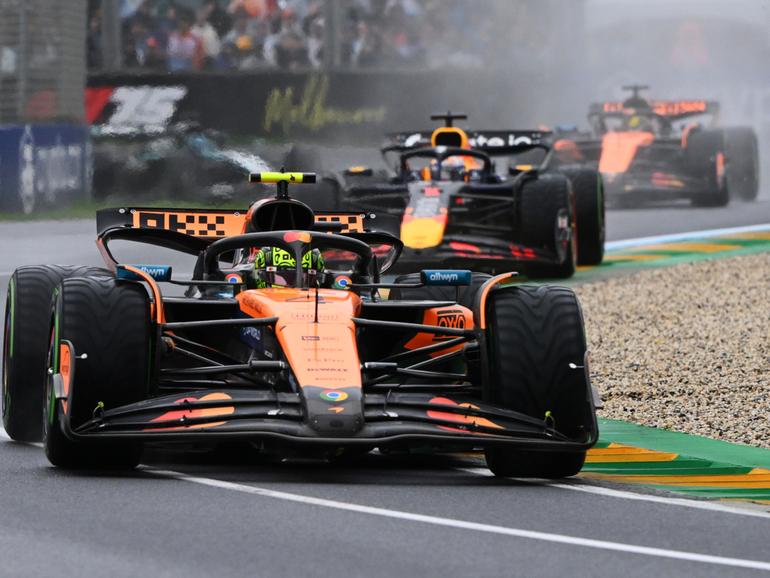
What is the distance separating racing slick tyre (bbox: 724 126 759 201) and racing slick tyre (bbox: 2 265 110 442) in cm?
2264

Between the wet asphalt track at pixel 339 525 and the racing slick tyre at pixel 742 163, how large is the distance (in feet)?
74.2

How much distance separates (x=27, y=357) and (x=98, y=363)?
1.15m

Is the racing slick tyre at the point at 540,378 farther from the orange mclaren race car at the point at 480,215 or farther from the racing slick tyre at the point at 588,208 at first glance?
the racing slick tyre at the point at 588,208

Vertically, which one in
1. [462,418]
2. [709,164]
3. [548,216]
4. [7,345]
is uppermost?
[709,164]

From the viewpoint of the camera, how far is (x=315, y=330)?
8906 mm

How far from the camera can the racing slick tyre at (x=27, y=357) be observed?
9.61 meters

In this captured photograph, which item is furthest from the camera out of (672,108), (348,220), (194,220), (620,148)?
(672,108)

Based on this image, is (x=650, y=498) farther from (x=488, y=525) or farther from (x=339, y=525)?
(x=339, y=525)

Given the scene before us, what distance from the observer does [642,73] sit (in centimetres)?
4528

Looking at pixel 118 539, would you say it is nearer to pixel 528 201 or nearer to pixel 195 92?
pixel 528 201

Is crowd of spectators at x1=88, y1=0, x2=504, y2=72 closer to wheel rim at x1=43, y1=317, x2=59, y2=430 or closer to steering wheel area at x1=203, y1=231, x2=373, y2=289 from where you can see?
steering wheel area at x1=203, y1=231, x2=373, y2=289

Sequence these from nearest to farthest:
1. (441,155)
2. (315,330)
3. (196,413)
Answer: (196,413), (315,330), (441,155)

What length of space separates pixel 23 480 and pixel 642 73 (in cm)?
3809

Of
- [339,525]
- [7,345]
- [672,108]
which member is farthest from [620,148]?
[339,525]
